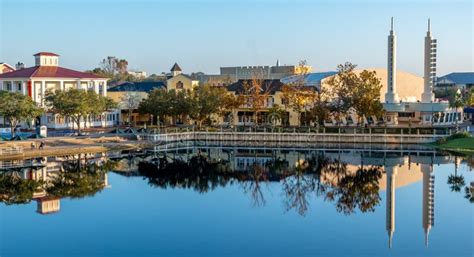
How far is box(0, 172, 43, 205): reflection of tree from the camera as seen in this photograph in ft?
101

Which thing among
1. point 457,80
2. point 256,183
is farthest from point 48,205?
point 457,80

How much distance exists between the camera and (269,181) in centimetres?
3872

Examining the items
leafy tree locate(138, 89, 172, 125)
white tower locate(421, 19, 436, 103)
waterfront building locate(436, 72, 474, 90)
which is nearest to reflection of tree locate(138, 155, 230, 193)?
leafy tree locate(138, 89, 172, 125)

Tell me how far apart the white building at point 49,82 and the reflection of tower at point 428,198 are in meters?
37.9

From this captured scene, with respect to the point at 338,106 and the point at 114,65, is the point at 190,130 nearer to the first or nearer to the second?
the point at 338,106

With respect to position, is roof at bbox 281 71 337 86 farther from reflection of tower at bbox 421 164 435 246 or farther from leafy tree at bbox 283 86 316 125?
reflection of tower at bbox 421 164 435 246

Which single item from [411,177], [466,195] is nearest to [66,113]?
[411,177]

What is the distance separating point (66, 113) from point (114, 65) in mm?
86543

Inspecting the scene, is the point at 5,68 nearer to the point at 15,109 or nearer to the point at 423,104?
the point at 15,109

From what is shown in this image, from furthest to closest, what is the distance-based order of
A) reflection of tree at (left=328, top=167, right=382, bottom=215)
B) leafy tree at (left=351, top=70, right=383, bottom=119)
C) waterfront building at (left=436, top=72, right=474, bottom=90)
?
waterfront building at (left=436, top=72, right=474, bottom=90) < leafy tree at (left=351, top=70, right=383, bottom=119) < reflection of tree at (left=328, top=167, right=382, bottom=215)

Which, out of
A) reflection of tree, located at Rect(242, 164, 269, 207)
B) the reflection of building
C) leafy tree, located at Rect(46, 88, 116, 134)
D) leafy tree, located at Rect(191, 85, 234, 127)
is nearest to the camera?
the reflection of building

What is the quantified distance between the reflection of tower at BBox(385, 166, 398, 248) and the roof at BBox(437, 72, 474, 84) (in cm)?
8345

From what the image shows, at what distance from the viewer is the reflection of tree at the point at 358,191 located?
29.9 meters

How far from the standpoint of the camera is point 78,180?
120 feet
